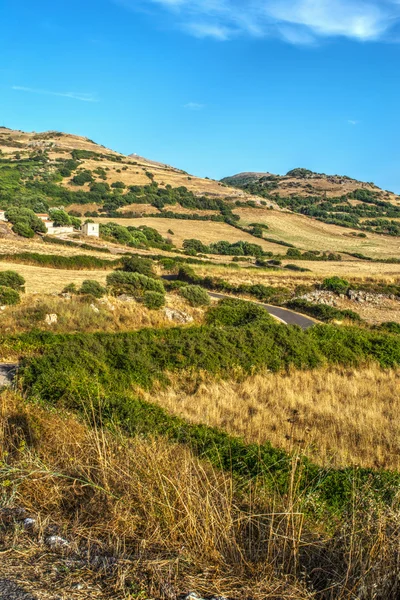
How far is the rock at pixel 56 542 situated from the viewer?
318 centimetres

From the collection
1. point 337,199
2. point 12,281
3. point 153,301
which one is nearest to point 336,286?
point 153,301

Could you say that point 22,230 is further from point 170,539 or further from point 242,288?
point 170,539

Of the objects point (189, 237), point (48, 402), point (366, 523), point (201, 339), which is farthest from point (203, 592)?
point (189, 237)

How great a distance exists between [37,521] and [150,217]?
87.7 meters

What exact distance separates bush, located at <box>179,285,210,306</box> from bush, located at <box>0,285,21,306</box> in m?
8.62

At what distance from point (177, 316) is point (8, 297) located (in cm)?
729

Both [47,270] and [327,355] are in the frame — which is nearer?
[327,355]

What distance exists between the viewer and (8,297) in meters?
19.4

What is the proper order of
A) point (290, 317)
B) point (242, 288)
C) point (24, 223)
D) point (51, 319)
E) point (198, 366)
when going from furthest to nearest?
point (24, 223), point (242, 288), point (290, 317), point (51, 319), point (198, 366)

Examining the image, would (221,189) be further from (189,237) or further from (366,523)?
(366,523)

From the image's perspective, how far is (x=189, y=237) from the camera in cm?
7781

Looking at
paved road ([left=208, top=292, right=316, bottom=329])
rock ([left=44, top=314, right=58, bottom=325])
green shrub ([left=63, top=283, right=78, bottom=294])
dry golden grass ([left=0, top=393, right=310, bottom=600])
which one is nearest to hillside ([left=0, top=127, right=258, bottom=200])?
paved road ([left=208, top=292, right=316, bottom=329])

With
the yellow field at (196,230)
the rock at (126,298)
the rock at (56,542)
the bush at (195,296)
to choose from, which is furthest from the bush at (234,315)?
the yellow field at (196,230)

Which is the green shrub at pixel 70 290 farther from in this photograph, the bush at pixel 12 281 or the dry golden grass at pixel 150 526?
the dry golden grass at pixel 150 526
